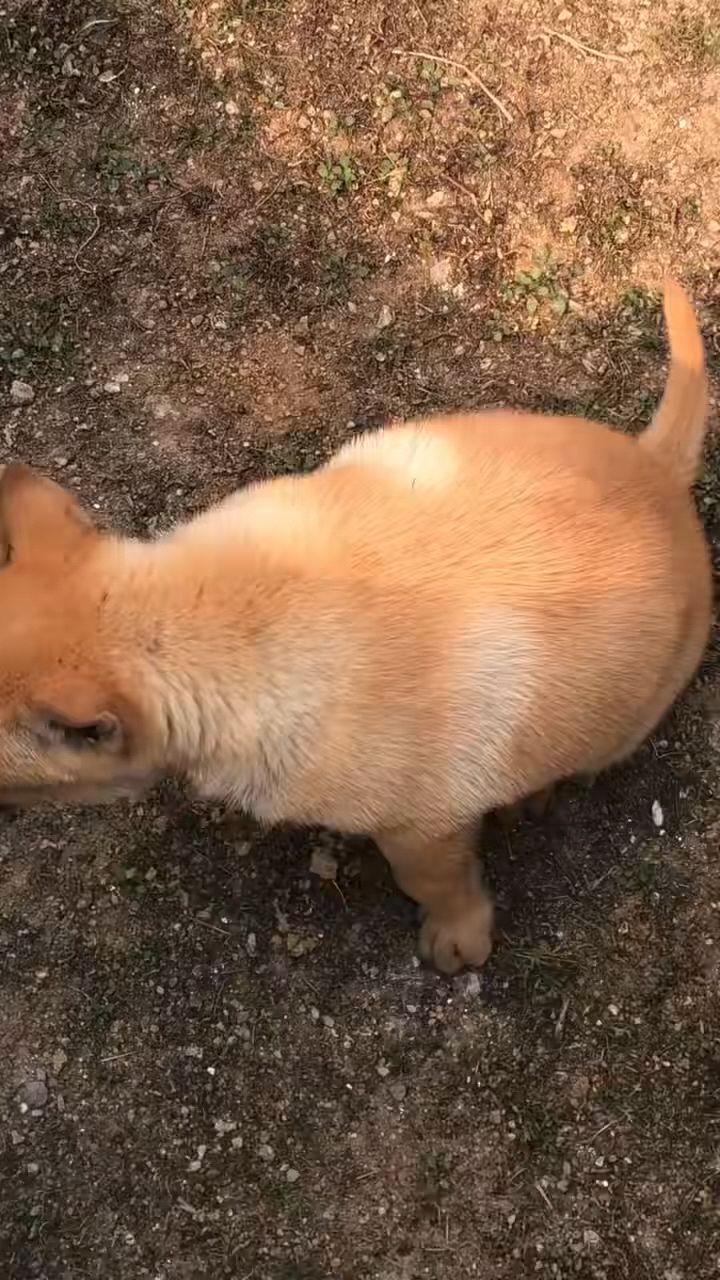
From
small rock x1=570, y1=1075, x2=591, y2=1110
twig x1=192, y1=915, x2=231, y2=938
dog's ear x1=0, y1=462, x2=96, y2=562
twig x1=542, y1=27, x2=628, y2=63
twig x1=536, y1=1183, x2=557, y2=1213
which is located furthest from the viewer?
twig x1=542, y1=27, x2=628, y2=63

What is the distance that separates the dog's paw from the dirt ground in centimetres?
10

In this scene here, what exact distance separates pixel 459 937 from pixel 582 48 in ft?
13.7

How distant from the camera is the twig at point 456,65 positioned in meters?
5.08

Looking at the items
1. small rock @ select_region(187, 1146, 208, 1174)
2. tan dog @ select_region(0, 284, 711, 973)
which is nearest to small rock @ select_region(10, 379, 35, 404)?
tan dog @ select_region(0, 284, 711, 973)

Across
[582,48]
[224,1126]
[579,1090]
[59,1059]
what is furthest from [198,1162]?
[582,48]

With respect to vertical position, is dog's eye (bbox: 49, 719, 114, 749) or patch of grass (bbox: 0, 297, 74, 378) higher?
dog's eye (bbox: 49, 719, 114, 749)

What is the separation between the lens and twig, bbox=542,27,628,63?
505 centimetres

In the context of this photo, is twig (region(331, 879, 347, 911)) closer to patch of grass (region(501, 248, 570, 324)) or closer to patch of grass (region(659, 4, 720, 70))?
patch of grass (region(501, 248, 570, 324))

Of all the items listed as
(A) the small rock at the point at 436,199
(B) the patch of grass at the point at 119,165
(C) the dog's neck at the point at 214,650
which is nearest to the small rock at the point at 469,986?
(C) the dog's neck at the point at 214,650

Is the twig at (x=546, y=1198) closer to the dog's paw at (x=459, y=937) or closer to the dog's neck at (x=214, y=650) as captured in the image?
the dog's paw at (x=459, y=937)

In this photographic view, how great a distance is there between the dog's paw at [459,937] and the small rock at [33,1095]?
162 cm

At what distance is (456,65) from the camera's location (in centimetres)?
511

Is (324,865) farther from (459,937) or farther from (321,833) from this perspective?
(459,937)

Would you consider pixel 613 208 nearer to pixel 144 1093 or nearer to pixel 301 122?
pixel 301 122
